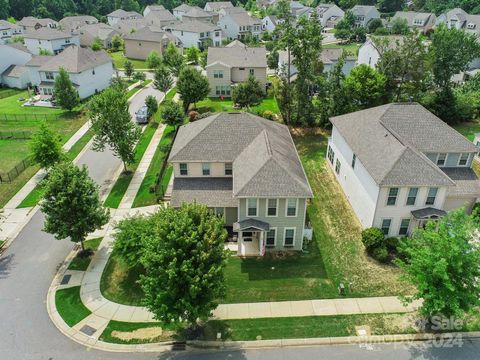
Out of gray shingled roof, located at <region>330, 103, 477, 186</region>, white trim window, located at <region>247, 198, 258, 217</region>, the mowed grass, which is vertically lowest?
the mowed grass

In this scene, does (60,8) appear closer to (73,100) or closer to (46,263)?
(73,100)

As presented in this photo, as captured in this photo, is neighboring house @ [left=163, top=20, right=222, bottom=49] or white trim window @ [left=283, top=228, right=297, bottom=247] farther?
neighboring house @ [left=163, top=20, right=222, bottom=49]

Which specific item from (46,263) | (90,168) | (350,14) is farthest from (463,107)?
(350,14)

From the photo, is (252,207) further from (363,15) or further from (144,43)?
(363,15)

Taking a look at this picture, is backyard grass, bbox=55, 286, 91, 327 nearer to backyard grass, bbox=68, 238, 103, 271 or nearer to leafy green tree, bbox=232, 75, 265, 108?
backyard grass, bbox=68, 238, 103, 271

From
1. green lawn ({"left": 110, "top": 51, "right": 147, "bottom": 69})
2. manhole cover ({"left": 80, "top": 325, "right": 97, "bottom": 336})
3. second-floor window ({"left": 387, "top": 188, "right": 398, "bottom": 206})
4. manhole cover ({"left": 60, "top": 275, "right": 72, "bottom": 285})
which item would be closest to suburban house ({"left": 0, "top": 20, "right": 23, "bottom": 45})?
green lawn ({"left": 110, "top": 51, "right": 147, "bottom": 69})

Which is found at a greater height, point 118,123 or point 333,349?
point 118,123

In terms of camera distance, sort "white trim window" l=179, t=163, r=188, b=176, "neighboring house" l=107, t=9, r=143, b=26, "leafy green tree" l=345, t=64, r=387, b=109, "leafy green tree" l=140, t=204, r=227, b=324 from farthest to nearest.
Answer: "neighboring house" l=107, t=9, r=143, b=26 → "leafy green tree" l=345, t=64, r=387, b=109 → "white trim window" l=179, t=163, r=188, b=176 → "leafy green tree" l=140, t=204, r=227, b=324
